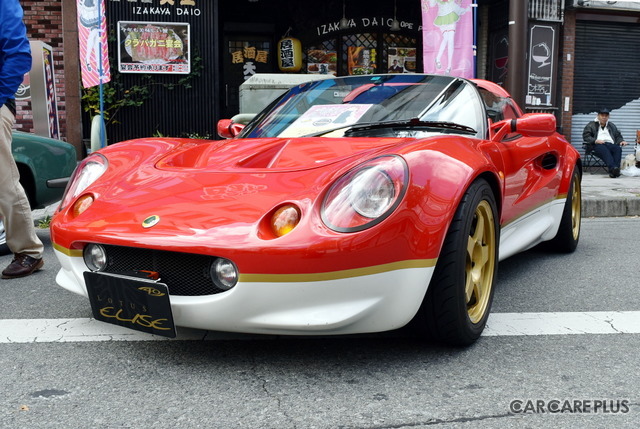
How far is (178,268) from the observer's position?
84.4 inches

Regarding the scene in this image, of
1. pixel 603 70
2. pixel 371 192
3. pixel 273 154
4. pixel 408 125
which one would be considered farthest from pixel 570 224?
pixel 603 70

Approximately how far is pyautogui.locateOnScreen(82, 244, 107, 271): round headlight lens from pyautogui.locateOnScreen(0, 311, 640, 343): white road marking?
0.36 meters

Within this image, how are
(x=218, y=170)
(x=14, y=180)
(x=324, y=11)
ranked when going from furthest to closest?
(x=324, y=11) < (x=14, y=180) < (x=218, y=170)

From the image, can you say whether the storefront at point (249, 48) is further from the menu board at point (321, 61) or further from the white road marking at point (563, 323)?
the white road marking at point (563, 323)

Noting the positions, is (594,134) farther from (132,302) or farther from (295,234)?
(132,302)

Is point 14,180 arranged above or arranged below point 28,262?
above

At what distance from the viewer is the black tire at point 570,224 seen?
4211 millimetres

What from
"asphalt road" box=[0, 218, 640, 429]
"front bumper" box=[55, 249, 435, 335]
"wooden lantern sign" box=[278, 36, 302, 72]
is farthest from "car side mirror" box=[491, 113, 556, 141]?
"wooden lantern sign" box=[278, 36, 302, 72]

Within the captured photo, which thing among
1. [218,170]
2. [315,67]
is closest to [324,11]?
[315,67]

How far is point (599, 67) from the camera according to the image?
12586 millimetres

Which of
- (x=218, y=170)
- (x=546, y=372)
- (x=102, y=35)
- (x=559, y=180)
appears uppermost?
(x=102, y=35)

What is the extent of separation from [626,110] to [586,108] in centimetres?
102

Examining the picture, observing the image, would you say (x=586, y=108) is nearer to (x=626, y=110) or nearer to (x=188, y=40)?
(x=626, y=110)

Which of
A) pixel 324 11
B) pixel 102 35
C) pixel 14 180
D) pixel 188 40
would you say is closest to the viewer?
pixel 14 180
